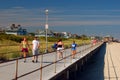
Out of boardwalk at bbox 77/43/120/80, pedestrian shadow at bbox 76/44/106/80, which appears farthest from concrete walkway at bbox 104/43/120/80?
pedestrian shadow at bbox 76/44/106/80

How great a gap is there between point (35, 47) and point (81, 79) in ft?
23.5

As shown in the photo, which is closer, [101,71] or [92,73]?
[92,73]

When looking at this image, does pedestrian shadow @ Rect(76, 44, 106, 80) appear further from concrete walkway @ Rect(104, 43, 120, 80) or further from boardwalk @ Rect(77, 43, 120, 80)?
concrete walkway @ Rect(104, 43, 120, 80)

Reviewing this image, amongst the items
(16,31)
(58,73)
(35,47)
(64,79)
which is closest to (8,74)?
(58,73)

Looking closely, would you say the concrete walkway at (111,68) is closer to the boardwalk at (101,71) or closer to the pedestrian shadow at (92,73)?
the boardwalk at (101,71)

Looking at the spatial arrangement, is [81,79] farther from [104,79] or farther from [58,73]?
[58,73]

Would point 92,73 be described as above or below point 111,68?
below

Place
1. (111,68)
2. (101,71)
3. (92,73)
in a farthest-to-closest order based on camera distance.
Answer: (111,68) → (101,71) → (92,73)

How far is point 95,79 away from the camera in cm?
2622

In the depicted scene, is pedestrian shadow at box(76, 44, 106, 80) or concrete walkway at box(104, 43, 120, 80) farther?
concrete walkway at box(104, 43, 120, 80)

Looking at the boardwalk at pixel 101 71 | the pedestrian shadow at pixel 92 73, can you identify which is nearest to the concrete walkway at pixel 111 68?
the boardwalk at pixel 101 71

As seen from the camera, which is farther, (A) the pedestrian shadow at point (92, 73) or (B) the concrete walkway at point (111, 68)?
(B) the concrete walkway at point (111, 68)

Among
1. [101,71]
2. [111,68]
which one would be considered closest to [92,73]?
→ [101,71]

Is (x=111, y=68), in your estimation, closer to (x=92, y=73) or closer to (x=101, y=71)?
(x=101, y=71)
